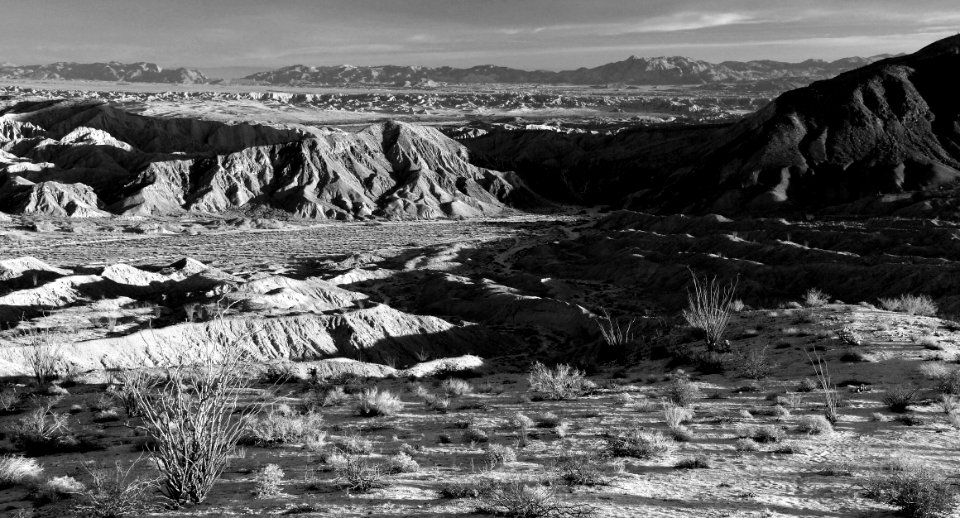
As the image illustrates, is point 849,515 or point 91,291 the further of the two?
point 91,291

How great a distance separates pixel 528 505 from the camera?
9195 mm

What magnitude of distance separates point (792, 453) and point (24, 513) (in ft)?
38.6

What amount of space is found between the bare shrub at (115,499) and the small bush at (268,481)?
4.71 ft

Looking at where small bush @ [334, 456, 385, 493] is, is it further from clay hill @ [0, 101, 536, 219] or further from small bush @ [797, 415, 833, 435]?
clay hill @ [0, 101, 536, 219]

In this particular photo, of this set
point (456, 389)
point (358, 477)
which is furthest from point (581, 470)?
point (456, 389)

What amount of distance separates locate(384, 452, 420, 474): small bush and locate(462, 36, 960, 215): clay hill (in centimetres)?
7133

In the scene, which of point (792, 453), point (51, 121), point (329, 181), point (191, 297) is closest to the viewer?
point (792, 453)

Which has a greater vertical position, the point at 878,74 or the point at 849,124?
the point at 878,74

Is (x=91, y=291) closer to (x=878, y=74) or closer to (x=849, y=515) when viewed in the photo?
(x=849, y=515)

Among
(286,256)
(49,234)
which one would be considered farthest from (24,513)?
(49,234)

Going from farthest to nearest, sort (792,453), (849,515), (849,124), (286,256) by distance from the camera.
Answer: (849,124) → (286,256) → (792,453) → (849,515)

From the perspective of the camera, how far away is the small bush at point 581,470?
10577 millimetres

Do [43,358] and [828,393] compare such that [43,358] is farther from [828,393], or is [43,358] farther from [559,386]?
[828,393]

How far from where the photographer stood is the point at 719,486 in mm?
10398
